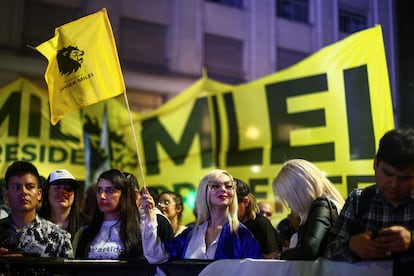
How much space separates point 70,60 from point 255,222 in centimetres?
150

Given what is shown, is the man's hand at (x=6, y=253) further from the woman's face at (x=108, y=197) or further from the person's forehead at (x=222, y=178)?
the person's forehead at (x=222, y=178)

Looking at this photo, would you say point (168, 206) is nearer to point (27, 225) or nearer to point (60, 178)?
point (60, 178)

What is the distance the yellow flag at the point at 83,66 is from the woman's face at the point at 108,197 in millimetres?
474

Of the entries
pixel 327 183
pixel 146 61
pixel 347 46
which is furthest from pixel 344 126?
pixel 146 61

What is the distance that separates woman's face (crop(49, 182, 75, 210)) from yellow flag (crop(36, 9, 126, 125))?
0.47 m

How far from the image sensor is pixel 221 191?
284 centimetres

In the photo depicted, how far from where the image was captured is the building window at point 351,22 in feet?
22.2

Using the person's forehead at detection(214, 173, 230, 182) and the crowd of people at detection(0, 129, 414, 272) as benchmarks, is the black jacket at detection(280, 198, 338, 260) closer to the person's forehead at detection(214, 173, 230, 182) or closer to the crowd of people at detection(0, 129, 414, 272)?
the crowd of people at detection(0, 129, 414, 272)

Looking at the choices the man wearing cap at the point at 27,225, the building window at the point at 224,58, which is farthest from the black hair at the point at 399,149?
the building window at the point at 224,58

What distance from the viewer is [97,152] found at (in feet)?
22.6

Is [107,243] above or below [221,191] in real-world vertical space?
below

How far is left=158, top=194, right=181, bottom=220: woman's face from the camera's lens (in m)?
4.26

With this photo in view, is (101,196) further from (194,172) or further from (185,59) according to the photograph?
(185,59)

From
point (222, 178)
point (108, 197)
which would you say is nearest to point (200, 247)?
point (222, 178)
